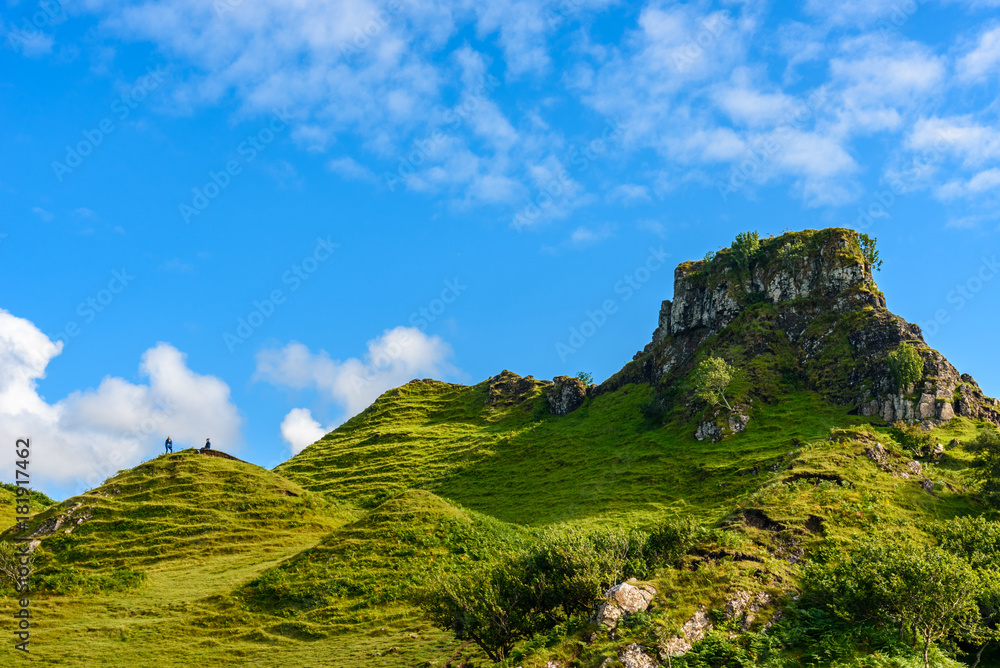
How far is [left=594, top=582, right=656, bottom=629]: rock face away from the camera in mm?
35156

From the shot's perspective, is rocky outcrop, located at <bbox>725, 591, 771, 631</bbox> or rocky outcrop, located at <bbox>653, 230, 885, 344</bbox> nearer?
rocky outcrop, located at <bbox>725, 591, 771, 631</bbox>

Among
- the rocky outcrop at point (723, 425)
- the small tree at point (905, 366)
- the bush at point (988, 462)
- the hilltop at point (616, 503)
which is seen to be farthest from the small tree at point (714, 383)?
the bush at point (988, 462)

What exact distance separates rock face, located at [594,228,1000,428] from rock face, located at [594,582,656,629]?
198 feet

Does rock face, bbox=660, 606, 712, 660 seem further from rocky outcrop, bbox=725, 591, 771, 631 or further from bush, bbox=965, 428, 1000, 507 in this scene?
bush, bbox=965, 428, 1000, 507

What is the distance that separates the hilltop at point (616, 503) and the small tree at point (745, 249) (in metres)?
0.86

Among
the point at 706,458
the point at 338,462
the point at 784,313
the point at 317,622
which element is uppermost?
the point at 784,313

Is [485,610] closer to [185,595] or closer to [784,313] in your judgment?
[185,595]


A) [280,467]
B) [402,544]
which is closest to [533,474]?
[402,544]

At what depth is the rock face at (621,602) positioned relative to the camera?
35156 millimetres

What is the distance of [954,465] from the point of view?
68.3m

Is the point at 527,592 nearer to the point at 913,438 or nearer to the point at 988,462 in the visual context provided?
the point at 988,462

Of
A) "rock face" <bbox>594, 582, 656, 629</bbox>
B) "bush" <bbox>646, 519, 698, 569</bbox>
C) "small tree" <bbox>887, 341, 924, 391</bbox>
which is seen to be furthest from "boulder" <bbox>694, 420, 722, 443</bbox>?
"rock face" <bbox>594, 582, 656, 629</bbox>

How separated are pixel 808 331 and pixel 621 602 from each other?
86.2m

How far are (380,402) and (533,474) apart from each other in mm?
72080
